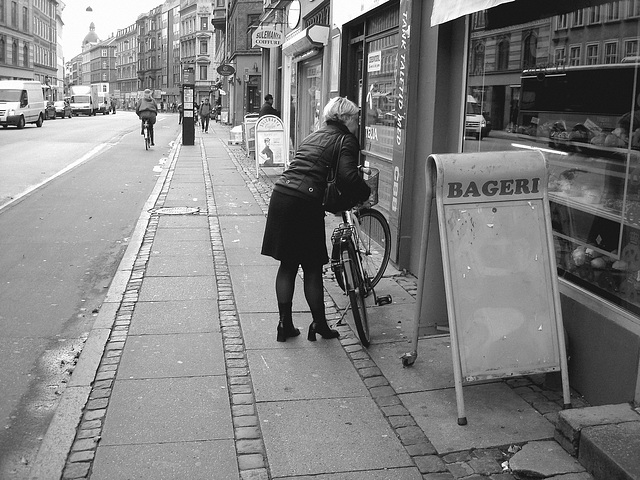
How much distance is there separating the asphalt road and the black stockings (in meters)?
1.61

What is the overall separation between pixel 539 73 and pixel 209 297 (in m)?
3.48

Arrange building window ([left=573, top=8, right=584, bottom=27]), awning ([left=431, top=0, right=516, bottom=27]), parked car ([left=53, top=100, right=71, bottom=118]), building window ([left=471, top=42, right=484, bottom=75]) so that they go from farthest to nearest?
Result: 1. parked car ([left=53, top=100, right=71, bottom=118])
2. building window ([left=471, top=42, right=484, bottom=75])
3. awning ([left=431, top=0, right=516, bottom=27])
4. building window ([left=573, top=8, right=584, bottom=27])

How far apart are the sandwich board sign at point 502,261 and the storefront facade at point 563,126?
0.35m

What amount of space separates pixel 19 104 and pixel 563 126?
40855 mm

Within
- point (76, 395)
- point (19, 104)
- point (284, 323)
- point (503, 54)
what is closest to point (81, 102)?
point (19, 104)

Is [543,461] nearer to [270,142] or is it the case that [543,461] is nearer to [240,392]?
[240,392]

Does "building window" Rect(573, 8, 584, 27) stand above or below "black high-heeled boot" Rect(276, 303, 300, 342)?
above

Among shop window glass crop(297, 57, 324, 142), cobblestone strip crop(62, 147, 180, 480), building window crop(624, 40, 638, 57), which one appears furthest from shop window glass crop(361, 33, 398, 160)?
building window crop(624, 40, 638, 57)

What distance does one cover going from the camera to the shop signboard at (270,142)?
1634 cm

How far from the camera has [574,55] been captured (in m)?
5.22

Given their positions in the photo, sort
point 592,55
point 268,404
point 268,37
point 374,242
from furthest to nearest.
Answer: point 268,37 < point 374,242 < point 592,55 < point 268,404

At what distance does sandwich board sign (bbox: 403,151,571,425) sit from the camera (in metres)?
4.53

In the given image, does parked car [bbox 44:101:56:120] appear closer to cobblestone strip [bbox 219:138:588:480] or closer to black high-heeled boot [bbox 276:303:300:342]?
cobblestone strip [bbox 219:138:588:480]

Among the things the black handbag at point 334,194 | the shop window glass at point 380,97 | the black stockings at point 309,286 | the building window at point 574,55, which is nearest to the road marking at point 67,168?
the shop window glass at point 380,97
